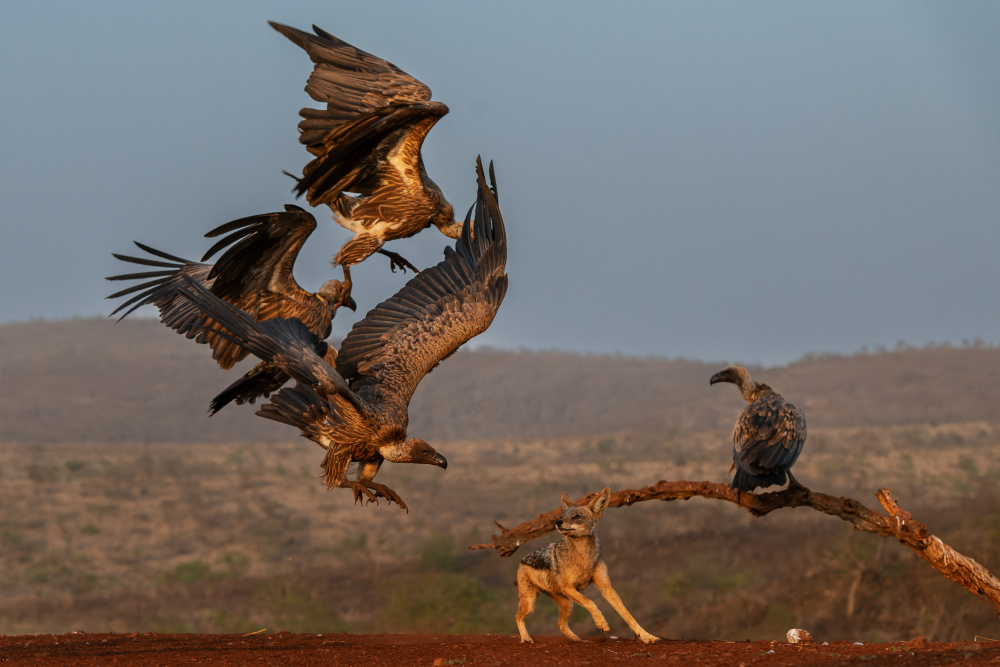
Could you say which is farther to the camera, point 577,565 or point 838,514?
point 838,514

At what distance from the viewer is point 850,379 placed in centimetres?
3712

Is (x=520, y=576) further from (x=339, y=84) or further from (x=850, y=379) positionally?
(x=850, y=379)

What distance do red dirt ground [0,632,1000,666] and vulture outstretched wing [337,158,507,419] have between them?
5.72 feet

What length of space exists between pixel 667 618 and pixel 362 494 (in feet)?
36.9

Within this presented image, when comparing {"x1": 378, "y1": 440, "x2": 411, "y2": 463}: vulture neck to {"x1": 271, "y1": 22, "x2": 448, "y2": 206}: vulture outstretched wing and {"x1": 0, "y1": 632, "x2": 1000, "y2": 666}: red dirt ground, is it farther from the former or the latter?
{"x1": 271, "y1": 22, "x2": 448, "y2": 206}: vulture outstretched wing

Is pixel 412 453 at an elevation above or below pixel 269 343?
below

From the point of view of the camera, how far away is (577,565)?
6230 mm

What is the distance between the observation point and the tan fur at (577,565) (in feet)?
20.2

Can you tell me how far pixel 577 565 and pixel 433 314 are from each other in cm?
217

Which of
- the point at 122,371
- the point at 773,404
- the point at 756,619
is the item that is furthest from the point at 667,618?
the point at 122,371

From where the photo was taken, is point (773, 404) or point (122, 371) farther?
point (122, 371)

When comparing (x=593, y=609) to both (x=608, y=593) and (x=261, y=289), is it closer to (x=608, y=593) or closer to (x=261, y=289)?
(x=608, y=593)

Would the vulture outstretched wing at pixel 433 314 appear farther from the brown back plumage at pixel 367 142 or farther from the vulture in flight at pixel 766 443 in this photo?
the vulture in flight at pixel 766 443

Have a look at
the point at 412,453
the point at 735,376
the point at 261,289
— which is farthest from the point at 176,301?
the point at 735,376
